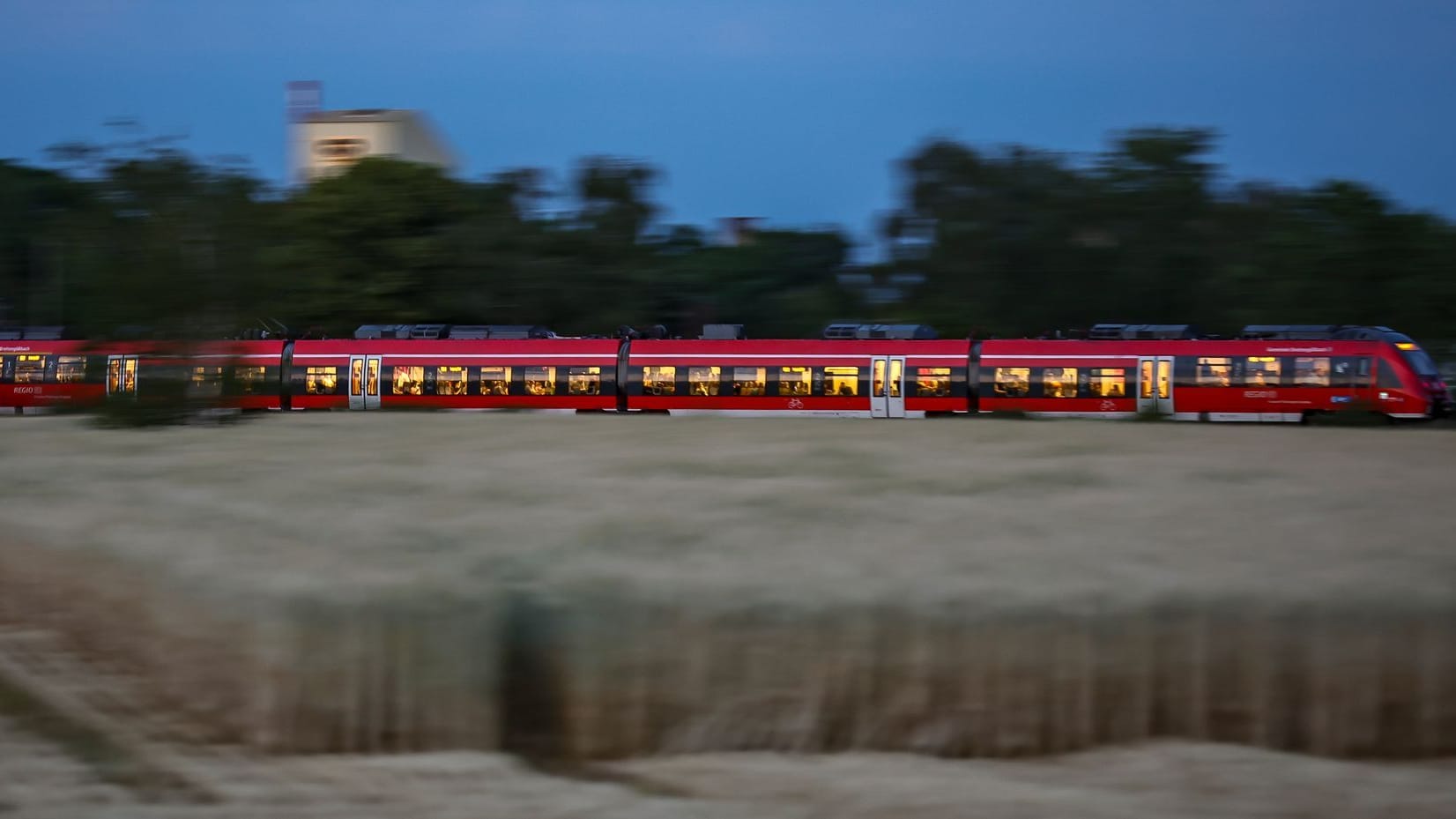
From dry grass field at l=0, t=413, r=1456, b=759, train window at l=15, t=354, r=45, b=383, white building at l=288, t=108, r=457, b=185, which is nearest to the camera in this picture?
dry grass field at l=0, t=413, r=1456, b=759

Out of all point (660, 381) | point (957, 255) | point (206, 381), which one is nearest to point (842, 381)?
point (660, 381)

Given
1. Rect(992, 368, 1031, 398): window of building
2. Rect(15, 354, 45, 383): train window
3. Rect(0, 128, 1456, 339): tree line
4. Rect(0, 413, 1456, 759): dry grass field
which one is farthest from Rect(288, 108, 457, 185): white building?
Rect(0, 413, 1456, 759): dry grass field

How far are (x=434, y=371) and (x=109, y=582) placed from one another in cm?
2576

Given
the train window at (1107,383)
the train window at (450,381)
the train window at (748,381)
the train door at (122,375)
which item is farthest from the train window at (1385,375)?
the train door at (122,375)

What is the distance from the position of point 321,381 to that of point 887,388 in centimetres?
1433

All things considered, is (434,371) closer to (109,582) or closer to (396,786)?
(109,582)

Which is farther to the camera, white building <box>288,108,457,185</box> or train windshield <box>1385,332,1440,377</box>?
white building <box>288,108,457,185</box>

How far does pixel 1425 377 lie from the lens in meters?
32.1

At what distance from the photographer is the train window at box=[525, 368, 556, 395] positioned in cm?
3422

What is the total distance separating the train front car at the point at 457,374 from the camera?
112 ft

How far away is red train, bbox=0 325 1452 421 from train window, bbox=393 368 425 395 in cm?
3

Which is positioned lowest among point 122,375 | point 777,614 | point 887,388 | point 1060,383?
point 777,614

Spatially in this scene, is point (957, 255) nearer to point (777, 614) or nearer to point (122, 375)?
point (122, 375)

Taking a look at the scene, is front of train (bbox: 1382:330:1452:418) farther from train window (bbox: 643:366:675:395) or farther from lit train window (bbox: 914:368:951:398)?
train window (bbox: 643:366:675:395)
